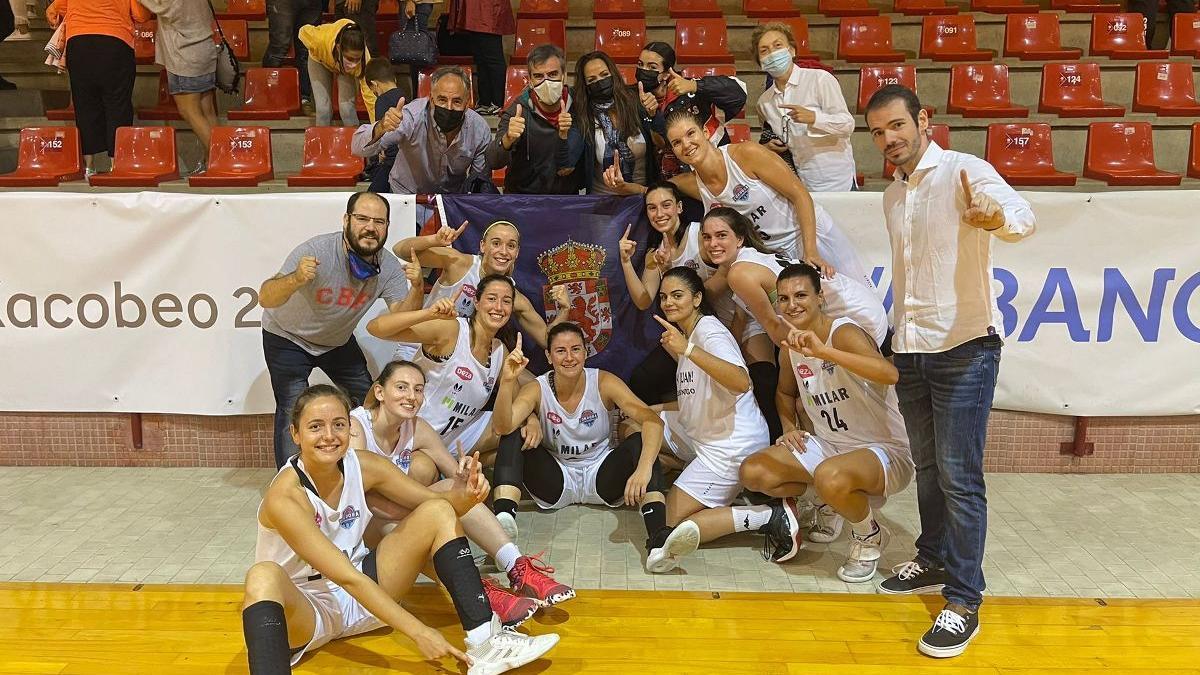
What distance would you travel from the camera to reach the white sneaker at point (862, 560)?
426 cm

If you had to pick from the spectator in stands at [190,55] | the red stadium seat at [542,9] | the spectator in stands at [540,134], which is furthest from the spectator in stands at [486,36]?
the spectator in stands at [540,134]

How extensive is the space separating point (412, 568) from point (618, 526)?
146 centimetres

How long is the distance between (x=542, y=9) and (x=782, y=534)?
722 centimetres

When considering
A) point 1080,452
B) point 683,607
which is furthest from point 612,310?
point 1080,452

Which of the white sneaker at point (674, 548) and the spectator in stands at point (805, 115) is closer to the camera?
the white sneaker at point (674, 548)

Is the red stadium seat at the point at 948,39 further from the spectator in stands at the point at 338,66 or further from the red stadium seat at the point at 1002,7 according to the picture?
the spectator in stands at the point at 338,66

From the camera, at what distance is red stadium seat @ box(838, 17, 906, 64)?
948 cm

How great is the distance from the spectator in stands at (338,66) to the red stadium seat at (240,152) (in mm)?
587

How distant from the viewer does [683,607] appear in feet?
13.1

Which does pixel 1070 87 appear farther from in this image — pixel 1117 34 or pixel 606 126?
pixel 606 126

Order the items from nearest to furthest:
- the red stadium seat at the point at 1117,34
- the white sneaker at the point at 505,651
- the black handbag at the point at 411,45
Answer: the white sneaker at the point at 505,651 → the black handbag at the point at 411,45 → the red stadium seat at the point at 1117,34

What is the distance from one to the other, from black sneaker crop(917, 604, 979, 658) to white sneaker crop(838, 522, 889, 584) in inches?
19.8

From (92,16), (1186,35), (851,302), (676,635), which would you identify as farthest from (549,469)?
(1186,35)

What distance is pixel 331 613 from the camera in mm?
3582
